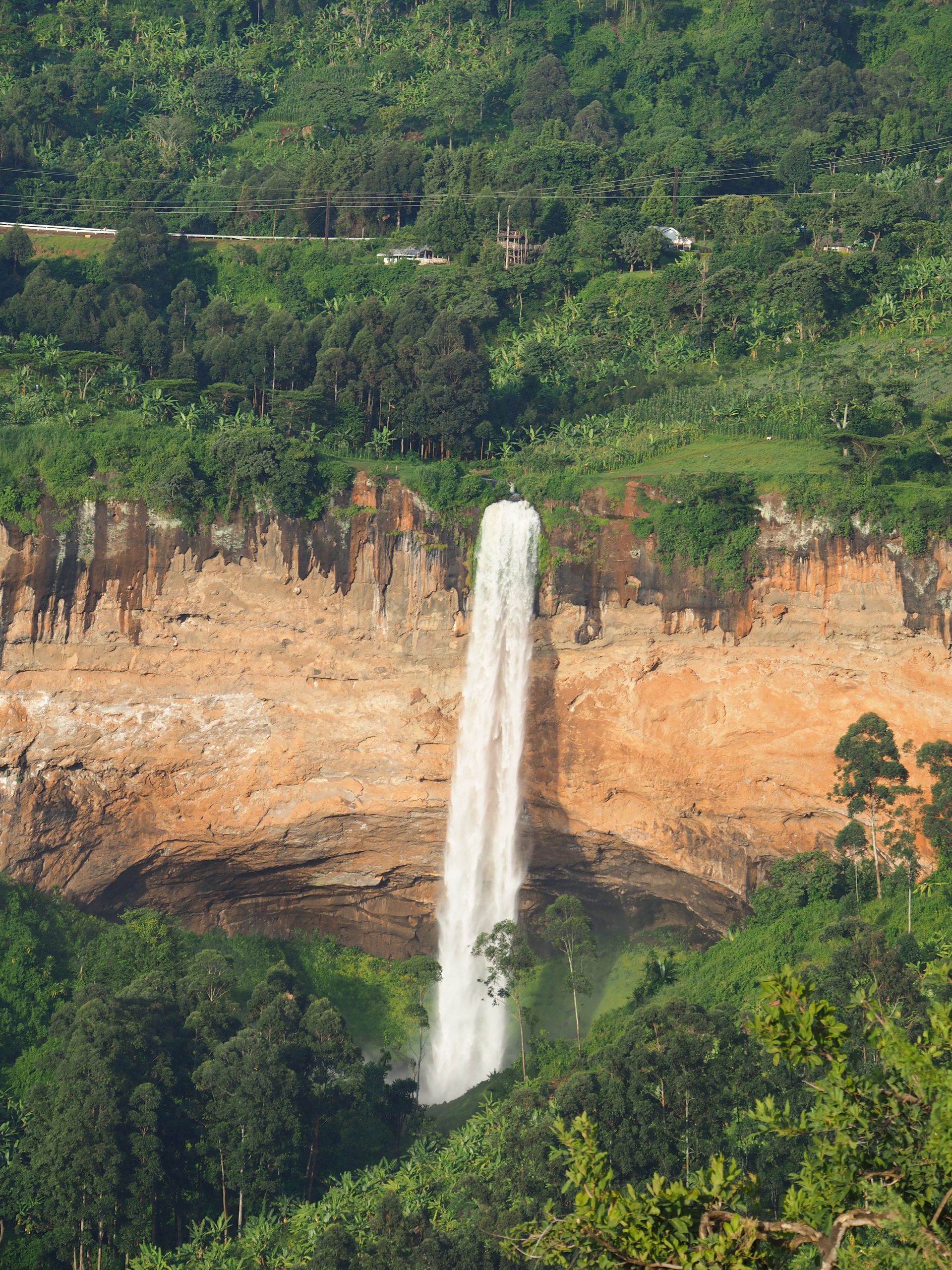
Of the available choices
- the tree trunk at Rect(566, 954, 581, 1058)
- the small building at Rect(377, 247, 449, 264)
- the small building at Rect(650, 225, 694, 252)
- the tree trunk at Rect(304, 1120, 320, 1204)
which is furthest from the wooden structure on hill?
the tree trunk at Rect(304, 1120, 320, 1204)

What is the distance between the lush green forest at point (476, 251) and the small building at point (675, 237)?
1.28 ft

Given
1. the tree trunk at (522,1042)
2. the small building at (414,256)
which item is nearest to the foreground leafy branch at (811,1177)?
the tree trunk at (522,1042)

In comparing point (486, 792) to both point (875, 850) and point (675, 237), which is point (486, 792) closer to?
point (875, 850)

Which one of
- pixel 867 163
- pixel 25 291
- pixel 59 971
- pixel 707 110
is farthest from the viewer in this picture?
pixel 707 110

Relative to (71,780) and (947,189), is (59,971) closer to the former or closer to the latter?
(71,780)

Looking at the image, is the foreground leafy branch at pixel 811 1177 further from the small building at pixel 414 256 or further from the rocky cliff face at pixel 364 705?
the small building at pixel 414 256

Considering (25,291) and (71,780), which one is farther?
(25,291)

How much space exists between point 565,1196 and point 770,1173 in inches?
144

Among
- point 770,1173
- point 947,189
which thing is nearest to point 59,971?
point 770,1173

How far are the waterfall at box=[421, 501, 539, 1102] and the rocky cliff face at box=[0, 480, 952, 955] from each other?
50cm

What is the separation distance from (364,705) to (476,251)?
83.3ft

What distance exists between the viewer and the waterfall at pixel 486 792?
4188 cm

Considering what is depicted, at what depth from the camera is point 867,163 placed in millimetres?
68500

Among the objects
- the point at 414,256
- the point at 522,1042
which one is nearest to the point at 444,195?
the point at 414,256
